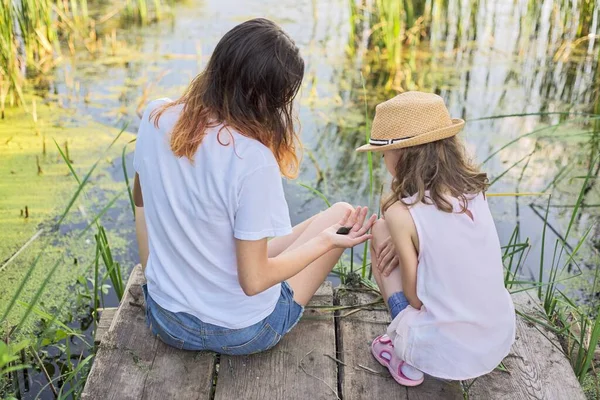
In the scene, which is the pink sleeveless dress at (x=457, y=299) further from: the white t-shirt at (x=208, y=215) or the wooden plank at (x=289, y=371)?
the white t-shirt at (x=208, y=215)

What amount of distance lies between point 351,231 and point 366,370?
0.31 meters

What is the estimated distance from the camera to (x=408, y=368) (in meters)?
1.52

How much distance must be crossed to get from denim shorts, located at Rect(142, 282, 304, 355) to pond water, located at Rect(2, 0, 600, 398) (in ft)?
2.87

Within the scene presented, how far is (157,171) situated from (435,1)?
346 centimetres

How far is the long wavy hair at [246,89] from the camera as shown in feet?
4.19

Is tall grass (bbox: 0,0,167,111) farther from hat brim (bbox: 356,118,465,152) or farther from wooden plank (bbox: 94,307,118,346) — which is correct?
hat brim (bbox: 356,118,465,152)

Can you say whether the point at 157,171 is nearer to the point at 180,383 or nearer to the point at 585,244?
the point at 180,383

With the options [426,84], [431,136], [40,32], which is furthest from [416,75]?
[431,136]

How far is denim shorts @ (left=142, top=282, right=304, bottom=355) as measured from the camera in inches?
59.6

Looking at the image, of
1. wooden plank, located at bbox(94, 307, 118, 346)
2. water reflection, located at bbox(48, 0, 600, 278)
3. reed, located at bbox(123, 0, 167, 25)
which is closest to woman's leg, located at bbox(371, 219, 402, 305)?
wooden plank, located at bbox(94, 307, 118, 346)

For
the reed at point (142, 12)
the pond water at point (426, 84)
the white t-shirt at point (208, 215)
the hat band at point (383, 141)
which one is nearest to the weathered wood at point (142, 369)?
the white t-shirt at point (208, 215)

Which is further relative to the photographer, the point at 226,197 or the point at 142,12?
the point at 142,12

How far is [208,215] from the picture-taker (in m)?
1.37

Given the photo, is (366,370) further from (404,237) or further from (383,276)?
(404,237)
